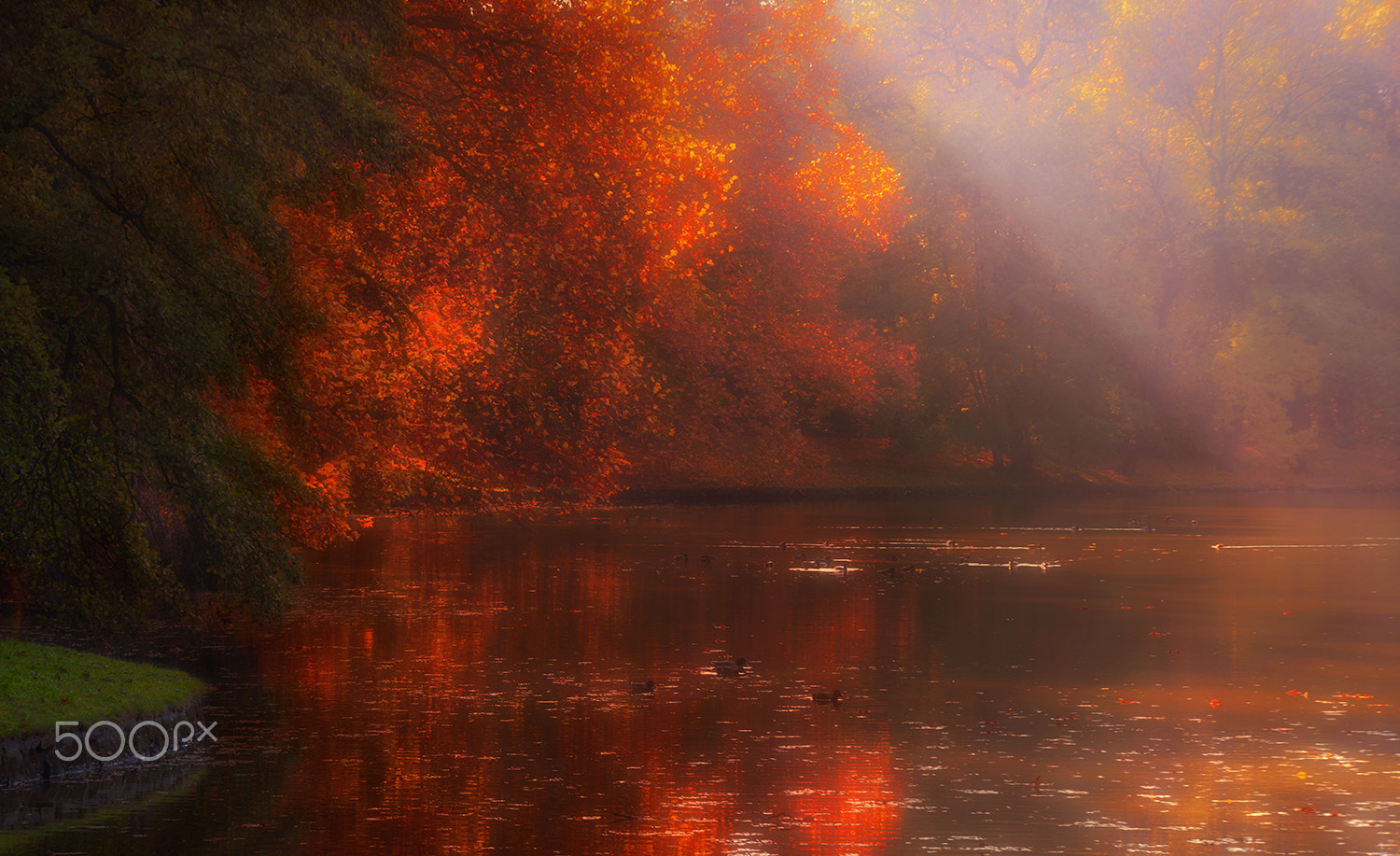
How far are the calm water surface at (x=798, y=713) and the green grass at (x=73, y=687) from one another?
2.30 ft

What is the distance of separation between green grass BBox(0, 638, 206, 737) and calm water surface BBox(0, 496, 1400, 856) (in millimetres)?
702

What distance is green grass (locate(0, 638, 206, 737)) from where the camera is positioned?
14.7 metres

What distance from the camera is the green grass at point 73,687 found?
1474 centimetres

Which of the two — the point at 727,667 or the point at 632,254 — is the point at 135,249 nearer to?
the point at 727,667

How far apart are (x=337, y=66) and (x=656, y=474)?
47.1 metres

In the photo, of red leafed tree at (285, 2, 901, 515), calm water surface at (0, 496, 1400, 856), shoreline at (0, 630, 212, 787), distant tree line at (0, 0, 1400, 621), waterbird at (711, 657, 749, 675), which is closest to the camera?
calm water surface at (0, 496, 1400, 856)

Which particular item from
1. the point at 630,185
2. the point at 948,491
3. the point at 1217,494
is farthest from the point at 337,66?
the point at 1217,494

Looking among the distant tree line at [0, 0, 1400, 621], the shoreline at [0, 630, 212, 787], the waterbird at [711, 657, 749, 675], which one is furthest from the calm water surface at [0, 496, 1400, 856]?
the distant tree line at [0, 0, 1400, 621]

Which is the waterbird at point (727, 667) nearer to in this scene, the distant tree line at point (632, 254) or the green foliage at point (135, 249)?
the distant tree line at point (632, 254)

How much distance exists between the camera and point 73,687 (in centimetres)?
1586

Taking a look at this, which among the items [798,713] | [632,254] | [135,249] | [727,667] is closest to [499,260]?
[632,254]

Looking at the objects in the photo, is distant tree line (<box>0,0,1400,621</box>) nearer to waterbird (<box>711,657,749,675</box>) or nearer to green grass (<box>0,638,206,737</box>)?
green grass (<box>0,638,206,737</box>)

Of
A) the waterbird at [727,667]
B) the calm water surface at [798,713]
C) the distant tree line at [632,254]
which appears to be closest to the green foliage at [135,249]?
the distant tree line at [632,254]

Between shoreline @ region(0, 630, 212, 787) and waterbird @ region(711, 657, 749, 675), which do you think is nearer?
shoreline @ region(0, 630, 212, 787)
